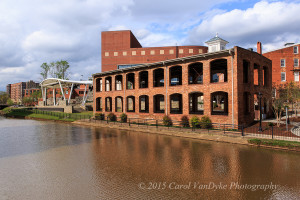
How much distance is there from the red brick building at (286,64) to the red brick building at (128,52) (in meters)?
26.1

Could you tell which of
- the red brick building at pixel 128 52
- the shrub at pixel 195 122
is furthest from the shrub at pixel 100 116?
the red brick building at pixel 128 52

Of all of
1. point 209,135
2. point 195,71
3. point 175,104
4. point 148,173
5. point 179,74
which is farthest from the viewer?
point 175,104

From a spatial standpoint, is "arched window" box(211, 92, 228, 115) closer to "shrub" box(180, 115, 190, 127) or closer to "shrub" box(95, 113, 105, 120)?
"shrub" box(180, 115, 190, 127)

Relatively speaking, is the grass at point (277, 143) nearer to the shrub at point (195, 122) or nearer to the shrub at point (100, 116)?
the shrub at point (195, 122)

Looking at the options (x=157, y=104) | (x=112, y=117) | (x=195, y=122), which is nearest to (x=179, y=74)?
(x=157, y=104)

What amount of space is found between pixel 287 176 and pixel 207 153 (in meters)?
4.62

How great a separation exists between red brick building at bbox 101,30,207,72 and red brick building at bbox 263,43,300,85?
26.1 m

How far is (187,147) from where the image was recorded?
14.1 metres

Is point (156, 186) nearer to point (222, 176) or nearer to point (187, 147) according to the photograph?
point (222, 176)

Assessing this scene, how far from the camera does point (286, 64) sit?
38.2 metres

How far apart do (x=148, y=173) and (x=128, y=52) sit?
187 feet

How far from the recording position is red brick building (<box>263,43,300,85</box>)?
3756 centimetres

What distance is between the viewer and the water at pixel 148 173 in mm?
7027

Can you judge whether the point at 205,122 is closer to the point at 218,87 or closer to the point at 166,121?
the point at 218,87
